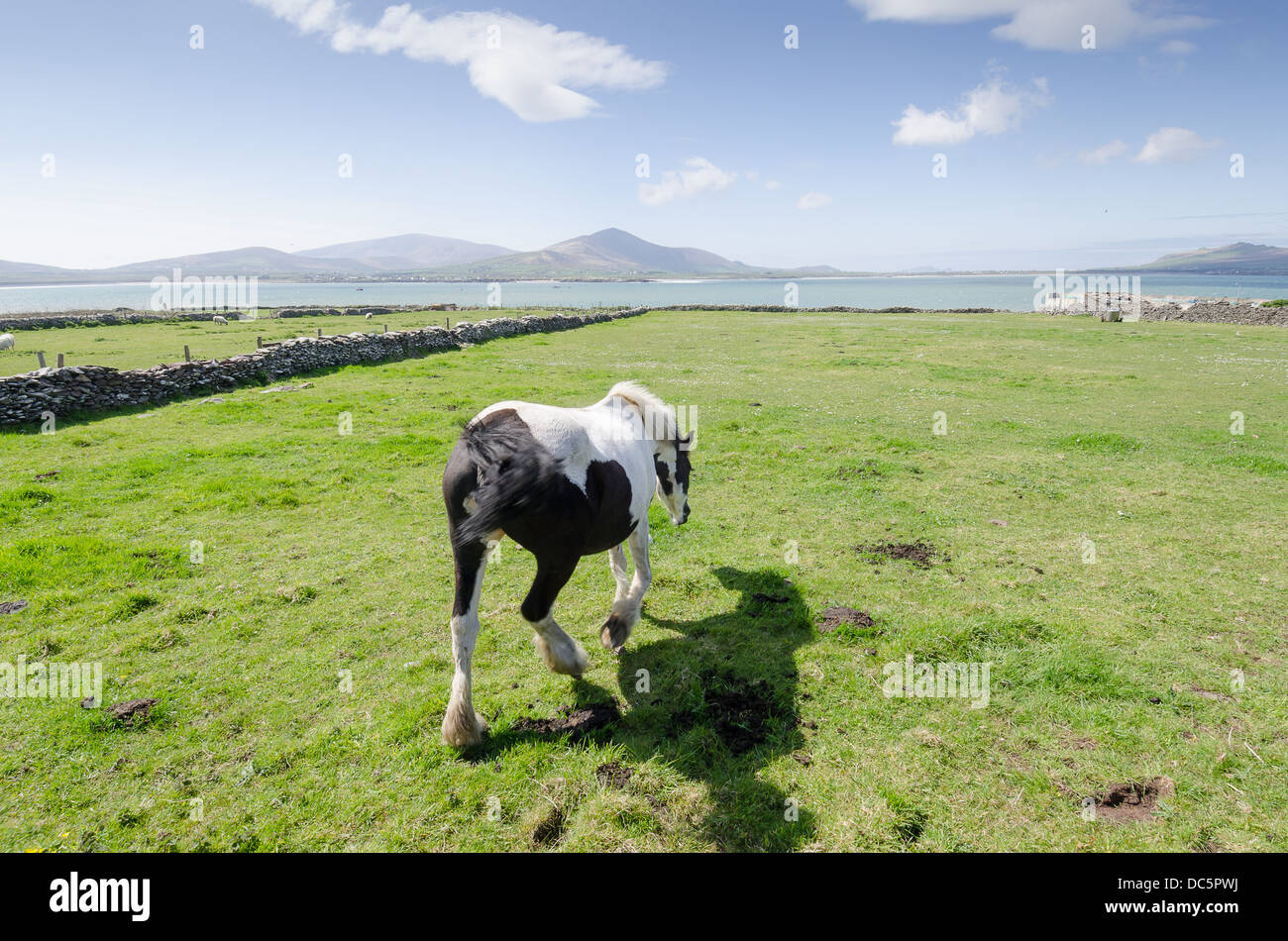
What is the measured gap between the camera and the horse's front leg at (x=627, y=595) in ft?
21.3

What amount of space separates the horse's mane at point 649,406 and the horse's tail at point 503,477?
94.6 inches

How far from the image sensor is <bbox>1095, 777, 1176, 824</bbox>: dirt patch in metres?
4.30

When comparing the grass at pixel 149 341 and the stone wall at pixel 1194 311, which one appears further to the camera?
the stone wall at pixel 1194 311

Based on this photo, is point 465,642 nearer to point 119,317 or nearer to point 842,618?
point 842,618

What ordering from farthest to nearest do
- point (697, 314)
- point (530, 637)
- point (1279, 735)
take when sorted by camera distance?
point (697, 314), point (530, 637), point (1279, 735)

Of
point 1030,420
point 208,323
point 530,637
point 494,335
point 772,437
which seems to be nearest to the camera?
point 530,637

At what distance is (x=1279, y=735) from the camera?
16.5ft

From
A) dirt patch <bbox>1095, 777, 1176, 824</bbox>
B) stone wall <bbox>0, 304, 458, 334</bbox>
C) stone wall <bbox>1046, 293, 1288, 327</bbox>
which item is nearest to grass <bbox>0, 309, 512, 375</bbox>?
stone wall <bbox>0, 304, 458, 334</bbox>

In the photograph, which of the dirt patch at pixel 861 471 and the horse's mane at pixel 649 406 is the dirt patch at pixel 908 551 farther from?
the horse's mane at pixel 649 406

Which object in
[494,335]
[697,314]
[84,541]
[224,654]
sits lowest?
[224,654]

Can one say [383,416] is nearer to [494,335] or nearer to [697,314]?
[494,335]

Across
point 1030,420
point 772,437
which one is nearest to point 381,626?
point 772,437

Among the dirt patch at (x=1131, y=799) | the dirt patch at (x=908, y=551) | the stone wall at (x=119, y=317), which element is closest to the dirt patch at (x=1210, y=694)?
the dirt patch at (x=1131, y=799)
